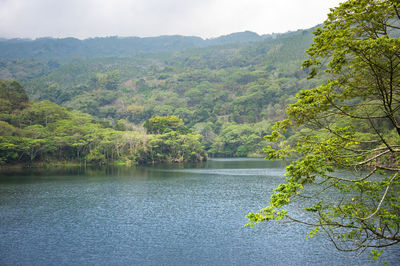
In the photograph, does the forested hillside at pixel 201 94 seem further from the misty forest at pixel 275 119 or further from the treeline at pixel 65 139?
the treeline at pixel 65 139

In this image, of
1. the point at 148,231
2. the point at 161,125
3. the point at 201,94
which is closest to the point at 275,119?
the point at 201,94

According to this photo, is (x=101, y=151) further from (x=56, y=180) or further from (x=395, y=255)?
(x=395, y=255)

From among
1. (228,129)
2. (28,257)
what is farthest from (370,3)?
(228,129)

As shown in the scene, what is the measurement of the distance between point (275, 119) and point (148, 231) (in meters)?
79.0

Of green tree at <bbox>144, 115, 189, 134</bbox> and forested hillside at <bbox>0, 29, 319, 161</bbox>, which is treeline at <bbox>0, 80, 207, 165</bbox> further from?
forested hillside at <bbox>0, 29, 319, 161</bbox>

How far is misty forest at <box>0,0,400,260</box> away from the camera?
318 inches

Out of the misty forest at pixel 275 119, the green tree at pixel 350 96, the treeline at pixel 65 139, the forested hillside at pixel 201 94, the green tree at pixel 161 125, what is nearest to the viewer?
the green tree at pixel 350 96

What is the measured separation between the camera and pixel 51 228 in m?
17.5

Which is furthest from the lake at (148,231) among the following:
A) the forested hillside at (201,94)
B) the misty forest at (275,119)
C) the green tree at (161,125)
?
the forested hillside at (201,94)

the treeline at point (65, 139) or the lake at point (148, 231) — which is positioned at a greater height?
the treeline at point (65, 139)

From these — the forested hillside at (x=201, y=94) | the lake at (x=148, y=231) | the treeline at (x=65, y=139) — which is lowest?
the lake at (x=148, y=231)

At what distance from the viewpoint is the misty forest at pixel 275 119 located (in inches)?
318

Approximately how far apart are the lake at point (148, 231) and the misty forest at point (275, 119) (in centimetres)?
158

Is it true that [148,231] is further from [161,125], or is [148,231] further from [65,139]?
[161,125]
